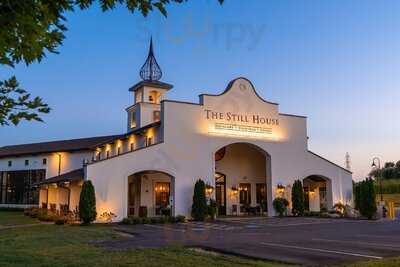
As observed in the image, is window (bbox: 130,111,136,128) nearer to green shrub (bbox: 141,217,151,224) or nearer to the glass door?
the glass door

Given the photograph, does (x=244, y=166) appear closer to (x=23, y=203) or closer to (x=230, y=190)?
(x=230, y=190)

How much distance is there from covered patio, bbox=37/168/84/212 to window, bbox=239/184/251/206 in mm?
11484

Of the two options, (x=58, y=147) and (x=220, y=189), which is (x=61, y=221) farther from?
(x=58, y=147)

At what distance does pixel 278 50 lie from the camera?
23.7m

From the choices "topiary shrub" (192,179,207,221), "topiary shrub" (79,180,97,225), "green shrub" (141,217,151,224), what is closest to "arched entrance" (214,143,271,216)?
"topiary shrub" (192,179,207,221)

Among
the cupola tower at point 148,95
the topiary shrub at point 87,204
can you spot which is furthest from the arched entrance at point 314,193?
the topiary shrub at point 87,204

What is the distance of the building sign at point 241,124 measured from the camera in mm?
27484

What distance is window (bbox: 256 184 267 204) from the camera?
3188 cm

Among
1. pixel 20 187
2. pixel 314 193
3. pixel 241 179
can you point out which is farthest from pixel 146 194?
pixel 20 187

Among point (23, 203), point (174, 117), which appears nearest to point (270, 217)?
point (174, 117)

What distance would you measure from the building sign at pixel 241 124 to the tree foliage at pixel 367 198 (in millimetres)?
6965

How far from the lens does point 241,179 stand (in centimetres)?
3144

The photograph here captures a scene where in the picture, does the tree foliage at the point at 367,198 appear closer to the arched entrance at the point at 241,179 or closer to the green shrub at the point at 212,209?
the arched entrance at the point at 241,179

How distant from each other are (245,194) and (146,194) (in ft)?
25.8
